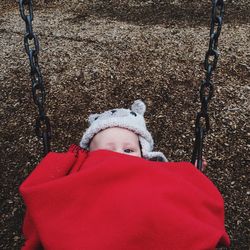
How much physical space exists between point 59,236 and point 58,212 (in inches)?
2.3

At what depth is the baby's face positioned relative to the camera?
1.19m

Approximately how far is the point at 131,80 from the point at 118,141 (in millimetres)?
1106

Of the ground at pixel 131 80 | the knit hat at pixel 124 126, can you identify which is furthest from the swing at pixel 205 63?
the ground at pixel 131 80

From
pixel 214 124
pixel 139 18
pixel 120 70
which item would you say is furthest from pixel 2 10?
pixel 214 124

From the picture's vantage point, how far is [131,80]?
2281 millimetres

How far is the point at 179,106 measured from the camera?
2092mm

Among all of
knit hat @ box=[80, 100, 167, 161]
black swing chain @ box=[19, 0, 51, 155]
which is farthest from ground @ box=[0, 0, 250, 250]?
black swing chain @ box=[19, 0, 51, 155]

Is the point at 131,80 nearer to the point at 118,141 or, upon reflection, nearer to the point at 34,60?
the point at 118,141

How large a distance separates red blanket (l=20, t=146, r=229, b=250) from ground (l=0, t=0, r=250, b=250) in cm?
63

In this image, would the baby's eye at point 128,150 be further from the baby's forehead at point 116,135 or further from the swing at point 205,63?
the swing at point 205,63

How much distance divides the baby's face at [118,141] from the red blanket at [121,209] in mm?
177

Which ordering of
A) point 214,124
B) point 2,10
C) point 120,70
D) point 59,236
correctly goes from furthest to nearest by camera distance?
1. point 2,10
2. point 120,70
3. point 214,124
4. point 59,236

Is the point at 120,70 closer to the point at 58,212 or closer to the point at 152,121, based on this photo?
the point at 152,121

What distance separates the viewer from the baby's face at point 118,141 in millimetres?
1187
